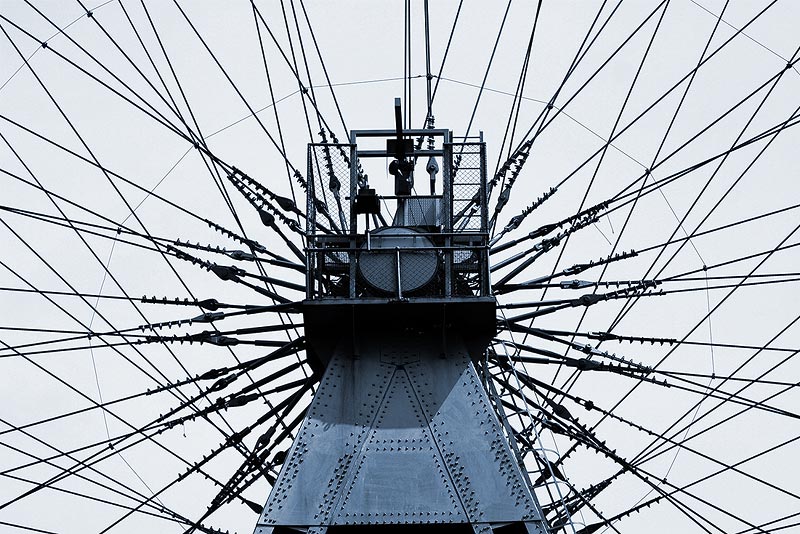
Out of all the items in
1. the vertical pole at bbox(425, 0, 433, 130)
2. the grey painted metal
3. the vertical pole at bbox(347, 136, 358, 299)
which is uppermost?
the vertical pole at bbox(425, 0, 433, 130)

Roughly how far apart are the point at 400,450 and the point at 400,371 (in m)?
1.00

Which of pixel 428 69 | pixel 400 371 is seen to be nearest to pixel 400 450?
pixel 400 371

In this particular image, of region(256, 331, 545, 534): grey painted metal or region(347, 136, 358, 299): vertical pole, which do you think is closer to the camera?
region(256, 331, 545, 534): grey painted metal

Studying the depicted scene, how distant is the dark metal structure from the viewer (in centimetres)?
1388

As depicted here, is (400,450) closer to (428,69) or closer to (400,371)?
(400,371)

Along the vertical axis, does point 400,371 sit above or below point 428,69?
below

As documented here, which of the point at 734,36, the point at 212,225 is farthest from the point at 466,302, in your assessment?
the point at 734,36

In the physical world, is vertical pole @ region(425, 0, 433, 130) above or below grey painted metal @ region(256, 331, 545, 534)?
above

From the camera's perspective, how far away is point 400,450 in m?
14.4

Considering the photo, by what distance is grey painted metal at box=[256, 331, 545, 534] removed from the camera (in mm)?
13844

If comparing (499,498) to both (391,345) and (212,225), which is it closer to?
(391,345)

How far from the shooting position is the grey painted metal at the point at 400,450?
45.4ft

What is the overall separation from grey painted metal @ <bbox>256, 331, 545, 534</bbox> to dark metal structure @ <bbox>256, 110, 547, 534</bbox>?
1 centimetres

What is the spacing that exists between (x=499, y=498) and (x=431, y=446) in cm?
91
